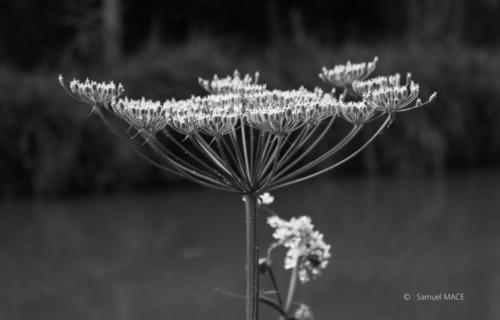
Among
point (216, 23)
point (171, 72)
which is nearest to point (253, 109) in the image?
point (171, 72)

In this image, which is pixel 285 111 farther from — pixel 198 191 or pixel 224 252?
pixel 198 191

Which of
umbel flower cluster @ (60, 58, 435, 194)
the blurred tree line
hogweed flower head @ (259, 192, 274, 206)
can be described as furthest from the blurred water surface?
the blurred tree line

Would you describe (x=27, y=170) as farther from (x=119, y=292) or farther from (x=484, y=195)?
(x=484, y=195)

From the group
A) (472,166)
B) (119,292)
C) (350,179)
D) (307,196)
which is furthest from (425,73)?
(119,292)

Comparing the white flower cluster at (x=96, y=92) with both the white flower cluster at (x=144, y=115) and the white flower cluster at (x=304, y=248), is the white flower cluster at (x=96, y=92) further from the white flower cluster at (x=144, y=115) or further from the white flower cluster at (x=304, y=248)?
the white flower cluster at (x=304, y=248)

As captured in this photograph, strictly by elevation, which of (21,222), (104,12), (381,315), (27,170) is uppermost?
(104,12)

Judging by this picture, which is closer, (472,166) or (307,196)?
(307,196)

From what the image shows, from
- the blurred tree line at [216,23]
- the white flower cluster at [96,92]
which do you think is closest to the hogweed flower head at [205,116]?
the white flower cluster at [96,92]
